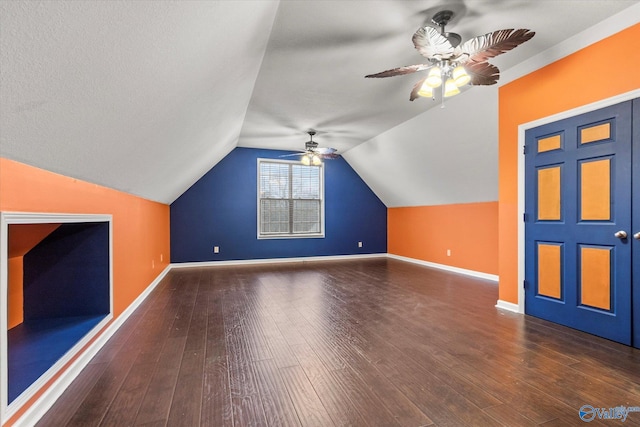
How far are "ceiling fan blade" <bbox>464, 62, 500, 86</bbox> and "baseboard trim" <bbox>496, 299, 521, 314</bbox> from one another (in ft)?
7.67

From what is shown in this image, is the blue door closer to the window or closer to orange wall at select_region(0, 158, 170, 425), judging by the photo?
orange wall at select_region(0, 158, 170, 425)

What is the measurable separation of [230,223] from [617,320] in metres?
5.95

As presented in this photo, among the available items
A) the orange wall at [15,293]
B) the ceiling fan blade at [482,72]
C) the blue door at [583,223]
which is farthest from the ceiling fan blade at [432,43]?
the orange wall at [15,293]

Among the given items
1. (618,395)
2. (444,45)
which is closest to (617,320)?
(618,395)

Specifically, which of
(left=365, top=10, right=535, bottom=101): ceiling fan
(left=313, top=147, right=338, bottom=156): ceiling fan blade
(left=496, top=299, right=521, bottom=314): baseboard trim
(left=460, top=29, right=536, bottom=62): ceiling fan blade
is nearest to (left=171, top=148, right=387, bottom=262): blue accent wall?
(left=313, top=147, right=338, bottom=156): ceiling fan blade

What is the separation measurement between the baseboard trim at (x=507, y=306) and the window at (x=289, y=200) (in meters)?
4.26

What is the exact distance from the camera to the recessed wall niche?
2.07 m

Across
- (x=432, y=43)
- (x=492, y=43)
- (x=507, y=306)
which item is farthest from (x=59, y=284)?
(x=507, y=306)

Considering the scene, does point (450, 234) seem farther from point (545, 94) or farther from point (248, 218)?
point (248, 218)

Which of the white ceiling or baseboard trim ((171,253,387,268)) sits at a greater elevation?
the white ceiling

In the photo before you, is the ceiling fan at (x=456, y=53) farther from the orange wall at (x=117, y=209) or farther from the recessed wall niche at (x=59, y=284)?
the recessed wall niche at (x=59, y=284)

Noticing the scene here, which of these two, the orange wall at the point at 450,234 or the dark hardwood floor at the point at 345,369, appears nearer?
the dark hardwood floor at the point at 345,369

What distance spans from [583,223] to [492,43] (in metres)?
1.83

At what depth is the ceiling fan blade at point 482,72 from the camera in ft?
7.52
